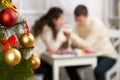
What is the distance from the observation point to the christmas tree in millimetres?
672

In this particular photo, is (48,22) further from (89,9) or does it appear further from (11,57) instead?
(11,57)

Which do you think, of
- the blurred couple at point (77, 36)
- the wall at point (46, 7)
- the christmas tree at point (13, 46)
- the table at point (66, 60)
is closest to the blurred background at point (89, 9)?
the wall at point (46, 7)

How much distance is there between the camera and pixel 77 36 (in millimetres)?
2756

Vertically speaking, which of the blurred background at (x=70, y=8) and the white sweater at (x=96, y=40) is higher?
the blurred background at (x=70, y=8)

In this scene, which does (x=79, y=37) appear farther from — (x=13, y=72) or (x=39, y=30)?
(x=13, y=72)

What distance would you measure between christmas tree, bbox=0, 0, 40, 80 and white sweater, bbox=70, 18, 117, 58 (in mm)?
1891

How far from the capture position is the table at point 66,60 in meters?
2.39

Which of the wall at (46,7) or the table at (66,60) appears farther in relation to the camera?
the wall at (46,7)

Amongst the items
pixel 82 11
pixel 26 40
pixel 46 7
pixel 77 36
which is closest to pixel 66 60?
pixel 77 36

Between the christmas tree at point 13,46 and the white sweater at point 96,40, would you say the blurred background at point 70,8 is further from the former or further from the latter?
the christmas tree at point 13,46

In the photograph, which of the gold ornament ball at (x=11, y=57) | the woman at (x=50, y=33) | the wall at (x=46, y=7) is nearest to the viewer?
the gold ornament ball at (x=11, y=57)

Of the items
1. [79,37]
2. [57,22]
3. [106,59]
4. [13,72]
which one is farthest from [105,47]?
[13,72]

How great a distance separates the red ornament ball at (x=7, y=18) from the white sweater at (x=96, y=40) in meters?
1.96

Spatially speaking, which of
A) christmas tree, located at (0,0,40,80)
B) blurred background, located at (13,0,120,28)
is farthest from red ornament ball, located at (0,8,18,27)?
blurred background, located at (13,0,120,28)
